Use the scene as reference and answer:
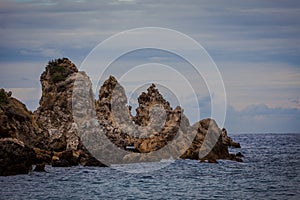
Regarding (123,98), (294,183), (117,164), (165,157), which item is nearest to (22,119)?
(117,164)

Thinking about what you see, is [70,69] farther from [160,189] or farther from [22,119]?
[160,189]

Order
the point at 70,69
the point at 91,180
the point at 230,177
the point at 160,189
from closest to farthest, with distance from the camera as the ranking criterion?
the point at 160,189 → the point at 91,180 → the point at 230,177 → the point at 70,69

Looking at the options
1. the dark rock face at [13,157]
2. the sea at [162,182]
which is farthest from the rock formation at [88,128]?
the sea at [162,182]

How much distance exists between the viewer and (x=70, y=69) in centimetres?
11162

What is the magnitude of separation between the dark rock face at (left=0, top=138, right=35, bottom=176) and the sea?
48.1 inches

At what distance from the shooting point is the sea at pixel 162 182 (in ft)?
192

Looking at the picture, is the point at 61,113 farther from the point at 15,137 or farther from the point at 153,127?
the point at 15,137

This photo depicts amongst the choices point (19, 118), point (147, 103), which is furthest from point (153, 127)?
point (19, 118)

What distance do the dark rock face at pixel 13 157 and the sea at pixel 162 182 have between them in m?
1.22

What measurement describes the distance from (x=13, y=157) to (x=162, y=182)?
17195 millimetres

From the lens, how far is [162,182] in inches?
2749

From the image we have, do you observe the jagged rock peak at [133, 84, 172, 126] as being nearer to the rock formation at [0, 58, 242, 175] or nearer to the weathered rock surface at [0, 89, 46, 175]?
the rock formation at [0, 58, 242, 175]

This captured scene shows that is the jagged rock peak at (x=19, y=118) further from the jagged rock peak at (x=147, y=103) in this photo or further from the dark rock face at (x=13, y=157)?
the jagged rock peak at (x=147, y=103)

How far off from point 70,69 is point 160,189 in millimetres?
52715
